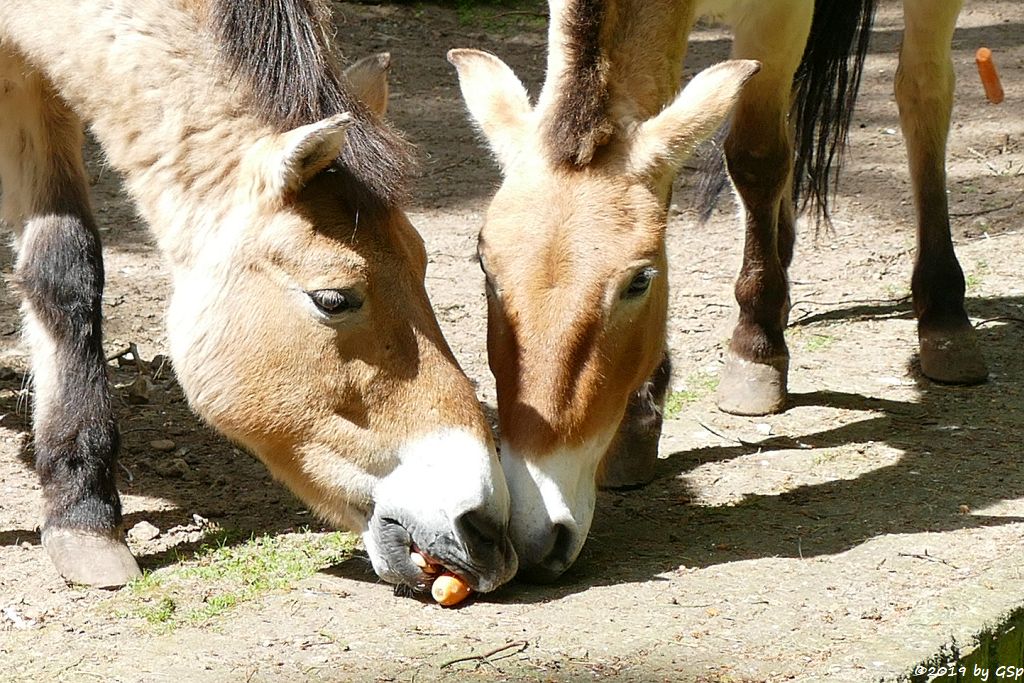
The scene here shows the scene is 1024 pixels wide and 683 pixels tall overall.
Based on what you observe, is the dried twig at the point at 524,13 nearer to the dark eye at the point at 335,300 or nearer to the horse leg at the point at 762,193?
the horse leg at the point at 762,193

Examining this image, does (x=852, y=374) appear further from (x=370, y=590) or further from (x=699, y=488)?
(x=370, y=590)

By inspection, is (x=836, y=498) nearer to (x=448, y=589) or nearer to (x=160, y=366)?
(x=448, y=589)

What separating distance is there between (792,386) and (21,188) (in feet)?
9.04

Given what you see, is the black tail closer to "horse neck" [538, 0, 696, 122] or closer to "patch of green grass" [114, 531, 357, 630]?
"horse neck" [538, 0, 696, 122]

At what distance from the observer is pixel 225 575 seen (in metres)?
3.58

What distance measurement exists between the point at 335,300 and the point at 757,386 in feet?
6.83

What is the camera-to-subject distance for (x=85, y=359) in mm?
3799

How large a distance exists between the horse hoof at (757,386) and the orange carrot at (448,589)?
185 centimetres

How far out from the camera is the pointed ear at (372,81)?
3590 mm

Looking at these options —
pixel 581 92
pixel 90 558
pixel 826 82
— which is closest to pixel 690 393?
pixel 826 82

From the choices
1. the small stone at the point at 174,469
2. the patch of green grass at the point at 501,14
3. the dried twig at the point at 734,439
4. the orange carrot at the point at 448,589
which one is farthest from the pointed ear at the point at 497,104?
the patch of green grass at the point at 501,14

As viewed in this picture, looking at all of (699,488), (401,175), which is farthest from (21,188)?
(699,488)

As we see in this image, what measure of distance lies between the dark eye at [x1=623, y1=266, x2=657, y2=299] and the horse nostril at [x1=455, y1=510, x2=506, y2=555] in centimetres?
70

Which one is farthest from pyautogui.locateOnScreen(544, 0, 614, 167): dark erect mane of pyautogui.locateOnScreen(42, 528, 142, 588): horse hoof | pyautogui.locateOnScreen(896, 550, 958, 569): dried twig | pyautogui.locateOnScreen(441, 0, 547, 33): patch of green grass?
pyautogui.locateOnScreen(441, 0, 547, 33): patch of green grass
